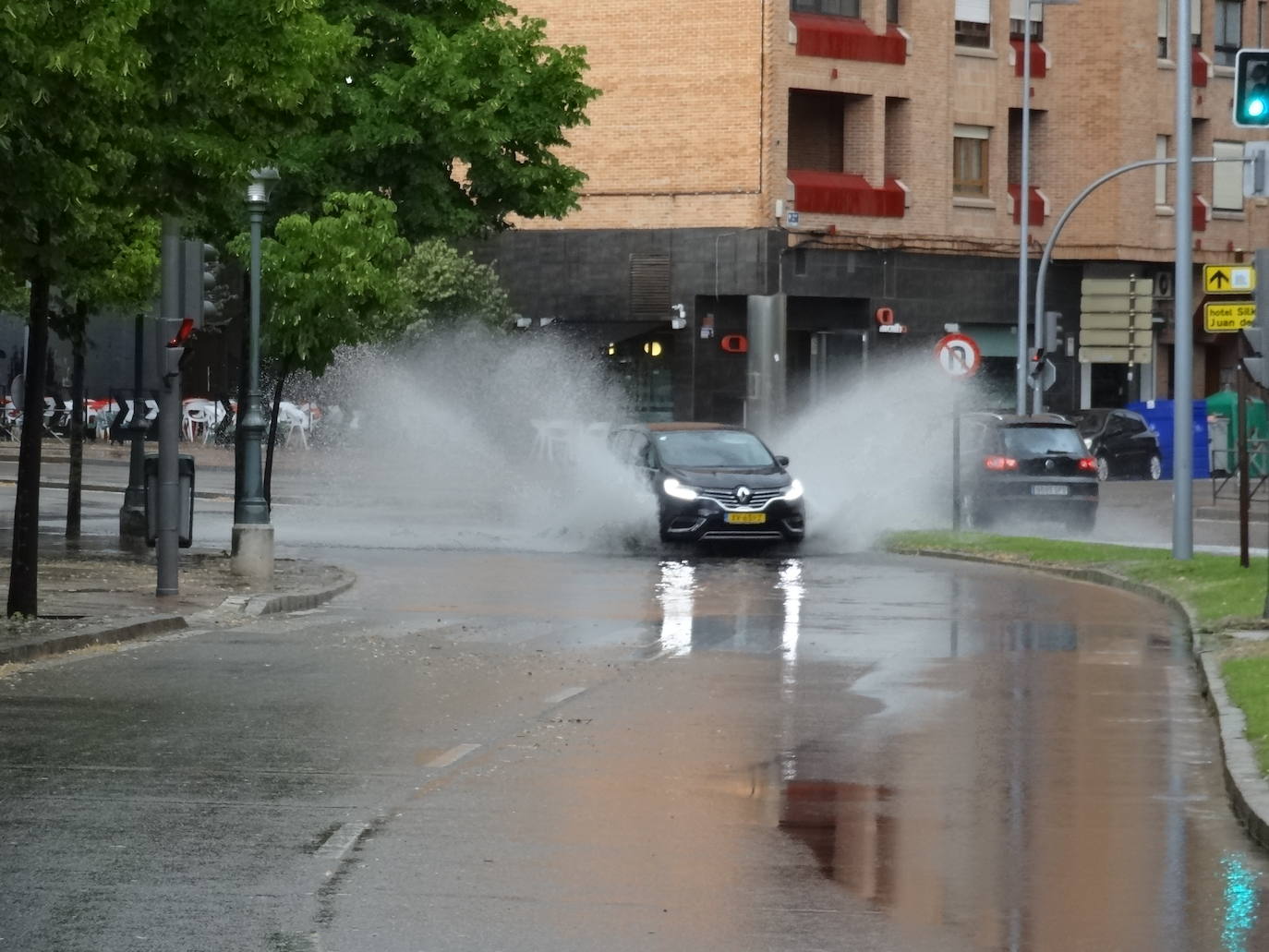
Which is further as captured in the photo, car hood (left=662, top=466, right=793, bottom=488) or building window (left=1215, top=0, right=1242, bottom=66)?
building window (left=1215, top=0, right=1242, bottom=66)

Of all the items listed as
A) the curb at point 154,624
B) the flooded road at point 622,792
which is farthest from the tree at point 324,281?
the flooded road at point 622,792

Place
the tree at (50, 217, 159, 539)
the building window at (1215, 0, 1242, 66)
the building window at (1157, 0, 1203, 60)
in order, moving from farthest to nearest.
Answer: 1. the building window at (1215, 0, 1242, 66)
2. the building window at (1157, 0, 1203, 60)
3. the tree at (50, 217, 159, 539)

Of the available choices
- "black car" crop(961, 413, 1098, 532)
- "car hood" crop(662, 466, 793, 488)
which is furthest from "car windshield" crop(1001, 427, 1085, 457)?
"car hood" crop(662, 466, 793, 488)

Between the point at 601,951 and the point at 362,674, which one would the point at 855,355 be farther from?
the point at 601,951

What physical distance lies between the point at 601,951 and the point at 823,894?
1.21 m

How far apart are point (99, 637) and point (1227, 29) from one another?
157 ft

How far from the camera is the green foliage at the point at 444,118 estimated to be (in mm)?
31328

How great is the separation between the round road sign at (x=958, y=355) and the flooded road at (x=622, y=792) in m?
13.1

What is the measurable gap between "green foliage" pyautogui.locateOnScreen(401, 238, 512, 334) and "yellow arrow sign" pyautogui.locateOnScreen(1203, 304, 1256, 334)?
30.6 meters

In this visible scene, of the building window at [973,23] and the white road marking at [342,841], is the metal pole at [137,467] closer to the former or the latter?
the white road marking at [342,841]

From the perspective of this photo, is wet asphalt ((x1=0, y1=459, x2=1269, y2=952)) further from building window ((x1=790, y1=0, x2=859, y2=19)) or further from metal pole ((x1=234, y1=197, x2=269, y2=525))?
building window ((x1=790, y1=0, x2=859, y2=19))

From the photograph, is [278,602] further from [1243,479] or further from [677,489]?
[1243,479]

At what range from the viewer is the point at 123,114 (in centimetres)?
1617

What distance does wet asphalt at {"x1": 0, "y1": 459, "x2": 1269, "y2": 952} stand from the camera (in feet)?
25.8
